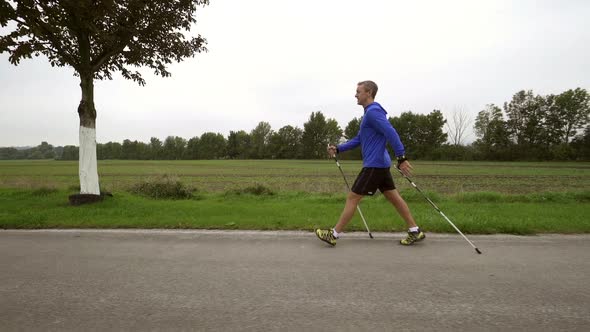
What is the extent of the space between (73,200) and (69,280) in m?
5.23

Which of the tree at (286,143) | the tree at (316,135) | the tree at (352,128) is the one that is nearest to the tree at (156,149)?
the tree at (286,143)

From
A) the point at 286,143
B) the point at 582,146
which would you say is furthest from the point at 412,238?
Result: the point at 286,143

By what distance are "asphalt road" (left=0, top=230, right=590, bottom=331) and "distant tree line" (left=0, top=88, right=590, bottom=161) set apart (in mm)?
66242

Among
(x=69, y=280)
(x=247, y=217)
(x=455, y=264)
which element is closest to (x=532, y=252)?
(x=455, y=264)

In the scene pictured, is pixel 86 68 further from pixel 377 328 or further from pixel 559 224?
pixel 559 224

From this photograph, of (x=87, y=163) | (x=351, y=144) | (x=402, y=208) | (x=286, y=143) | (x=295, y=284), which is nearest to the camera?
(x=295, y=284)

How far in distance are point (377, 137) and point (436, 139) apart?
3162 inches

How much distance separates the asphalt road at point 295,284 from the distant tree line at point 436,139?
217 ft

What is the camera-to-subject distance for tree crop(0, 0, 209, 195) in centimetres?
644

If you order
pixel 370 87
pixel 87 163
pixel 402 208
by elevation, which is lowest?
pixel 402 208

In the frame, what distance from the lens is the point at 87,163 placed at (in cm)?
754

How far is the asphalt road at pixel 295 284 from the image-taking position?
231cm

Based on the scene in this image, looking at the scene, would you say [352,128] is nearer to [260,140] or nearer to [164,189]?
[260,140]

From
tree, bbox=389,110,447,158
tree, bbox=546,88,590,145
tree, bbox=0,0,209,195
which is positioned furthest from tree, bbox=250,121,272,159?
tree, bbox=0,0,209,195
